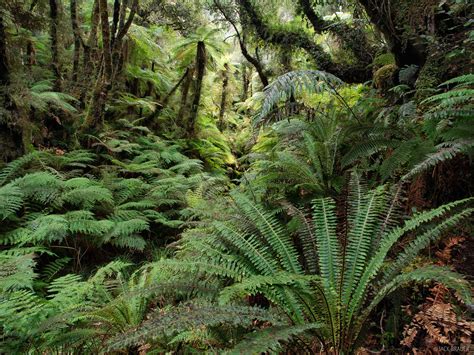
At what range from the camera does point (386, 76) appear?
4.91 m

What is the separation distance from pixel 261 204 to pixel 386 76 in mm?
3386

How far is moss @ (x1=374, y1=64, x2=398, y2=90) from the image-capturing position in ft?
15.3

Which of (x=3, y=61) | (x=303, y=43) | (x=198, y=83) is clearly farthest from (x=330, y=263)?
(x=198, y=83)

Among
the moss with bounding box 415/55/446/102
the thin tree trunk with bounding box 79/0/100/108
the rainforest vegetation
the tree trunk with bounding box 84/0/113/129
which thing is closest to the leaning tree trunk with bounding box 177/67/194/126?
the rainforest vegetation

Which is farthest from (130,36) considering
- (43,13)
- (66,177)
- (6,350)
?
(6,350)

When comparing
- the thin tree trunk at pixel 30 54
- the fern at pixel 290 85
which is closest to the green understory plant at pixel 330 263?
the fern at pixel 290 85

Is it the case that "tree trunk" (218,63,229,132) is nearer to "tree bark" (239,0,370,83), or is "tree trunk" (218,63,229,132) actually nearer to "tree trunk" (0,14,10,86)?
"tree bark" (239,0,370,83)

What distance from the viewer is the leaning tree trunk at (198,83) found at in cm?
849

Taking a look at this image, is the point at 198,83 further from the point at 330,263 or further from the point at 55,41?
the point at 330,263

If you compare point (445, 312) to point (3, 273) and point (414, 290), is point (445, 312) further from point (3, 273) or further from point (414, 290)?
point (3, 273)

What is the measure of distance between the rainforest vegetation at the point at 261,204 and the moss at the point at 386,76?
0.10 ft

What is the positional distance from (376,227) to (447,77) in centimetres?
255

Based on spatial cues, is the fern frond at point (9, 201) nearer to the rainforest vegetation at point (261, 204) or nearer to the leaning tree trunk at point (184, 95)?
the rainforest vegetation at point (261, 204)

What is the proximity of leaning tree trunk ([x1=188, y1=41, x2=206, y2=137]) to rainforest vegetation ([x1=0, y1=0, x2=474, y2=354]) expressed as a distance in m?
0.06
